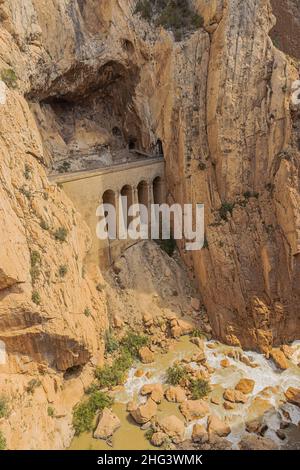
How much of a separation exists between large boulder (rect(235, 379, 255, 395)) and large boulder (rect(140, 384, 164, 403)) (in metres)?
4.89

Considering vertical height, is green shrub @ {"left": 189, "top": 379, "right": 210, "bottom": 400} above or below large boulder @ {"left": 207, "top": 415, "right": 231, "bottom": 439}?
above

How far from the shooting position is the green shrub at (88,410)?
1912 cm

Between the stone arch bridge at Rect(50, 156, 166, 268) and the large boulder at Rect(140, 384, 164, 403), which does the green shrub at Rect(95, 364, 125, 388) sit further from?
the stone arch bridge at Rect(50, 156, 166, 268)

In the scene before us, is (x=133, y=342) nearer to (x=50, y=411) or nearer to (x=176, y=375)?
(x=176, y=375)

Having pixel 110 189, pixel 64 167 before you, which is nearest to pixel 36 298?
pixel 110 189

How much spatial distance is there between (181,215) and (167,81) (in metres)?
11.1

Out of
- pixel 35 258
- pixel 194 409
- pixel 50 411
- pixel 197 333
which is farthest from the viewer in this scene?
Result: pixel 197 333

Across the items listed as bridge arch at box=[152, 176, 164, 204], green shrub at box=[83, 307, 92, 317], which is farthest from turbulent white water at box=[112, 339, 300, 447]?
bridge arch at box=[152, 176, 164, 204]

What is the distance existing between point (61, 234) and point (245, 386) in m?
15.2

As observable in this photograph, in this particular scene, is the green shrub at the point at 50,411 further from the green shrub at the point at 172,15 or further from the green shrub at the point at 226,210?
the green shrub at the point at 172,15

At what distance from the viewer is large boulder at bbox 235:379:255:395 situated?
2153 centimetres

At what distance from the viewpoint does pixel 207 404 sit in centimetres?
2072

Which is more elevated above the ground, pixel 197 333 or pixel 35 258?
pixel 35 258
